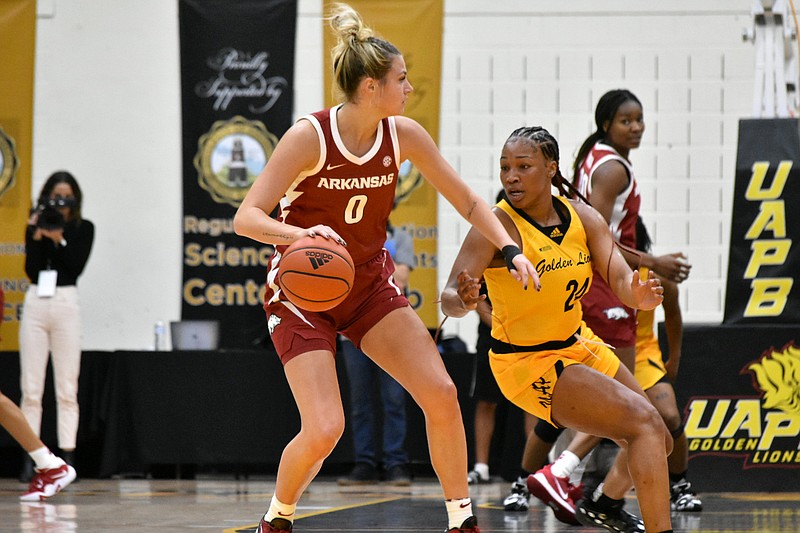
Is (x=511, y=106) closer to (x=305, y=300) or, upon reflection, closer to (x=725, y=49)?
(x=725, y=49)

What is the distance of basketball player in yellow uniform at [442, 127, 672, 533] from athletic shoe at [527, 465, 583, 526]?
1094 mm

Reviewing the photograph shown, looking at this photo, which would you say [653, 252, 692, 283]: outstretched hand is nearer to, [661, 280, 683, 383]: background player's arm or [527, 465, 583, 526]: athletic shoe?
[661, 280, 683, 383]: background player's arm

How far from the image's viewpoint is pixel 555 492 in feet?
18.2

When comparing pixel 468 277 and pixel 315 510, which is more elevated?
pixel 468 277

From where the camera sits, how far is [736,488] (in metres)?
7.32

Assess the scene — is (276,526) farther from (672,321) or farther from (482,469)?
(482,469)

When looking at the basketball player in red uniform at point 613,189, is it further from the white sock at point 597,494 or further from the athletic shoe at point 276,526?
the athletic shoe at point 276,526

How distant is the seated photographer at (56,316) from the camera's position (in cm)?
812

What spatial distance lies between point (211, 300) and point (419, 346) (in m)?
5.57

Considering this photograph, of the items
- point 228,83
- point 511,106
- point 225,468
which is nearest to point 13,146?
point 228,83

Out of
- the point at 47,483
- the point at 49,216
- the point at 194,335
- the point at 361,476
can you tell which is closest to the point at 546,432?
the point at 361,476

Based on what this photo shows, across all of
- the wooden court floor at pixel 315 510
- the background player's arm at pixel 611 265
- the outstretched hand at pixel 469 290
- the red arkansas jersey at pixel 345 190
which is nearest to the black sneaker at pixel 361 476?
the wooden court floor at pixel 315 510

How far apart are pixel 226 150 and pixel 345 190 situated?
5.73 metres

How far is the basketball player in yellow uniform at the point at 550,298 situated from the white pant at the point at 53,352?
4559 mm
